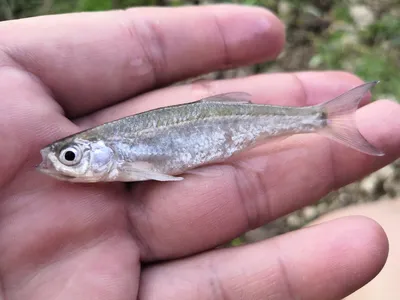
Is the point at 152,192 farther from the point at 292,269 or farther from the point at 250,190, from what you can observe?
the point at 292,269

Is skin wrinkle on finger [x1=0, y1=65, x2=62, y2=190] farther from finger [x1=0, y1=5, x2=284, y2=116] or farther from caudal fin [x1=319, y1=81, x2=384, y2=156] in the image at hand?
caudal fin [x1=319, y1=81, x2=384, y2=156]

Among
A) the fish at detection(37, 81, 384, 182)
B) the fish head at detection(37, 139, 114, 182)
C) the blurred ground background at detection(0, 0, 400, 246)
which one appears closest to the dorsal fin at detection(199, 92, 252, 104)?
the fish at detection(37, 81, 384, 182)

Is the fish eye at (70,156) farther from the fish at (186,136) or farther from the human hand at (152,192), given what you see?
the human hand at (152,192)

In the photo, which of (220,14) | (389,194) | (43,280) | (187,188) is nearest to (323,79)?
(220,14)

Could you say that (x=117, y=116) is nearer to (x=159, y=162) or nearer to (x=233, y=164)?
(x=159, y=162)

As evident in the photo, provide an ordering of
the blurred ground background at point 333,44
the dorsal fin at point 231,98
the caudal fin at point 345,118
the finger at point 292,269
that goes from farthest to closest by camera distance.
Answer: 1. the blurred ground background at point 333,44
2. the dorsal fin at point 231,98
3. the caudal fin at point 345,118
4. the finger at point 292,269

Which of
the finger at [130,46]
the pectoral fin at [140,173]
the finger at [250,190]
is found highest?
the finger at [130,46]

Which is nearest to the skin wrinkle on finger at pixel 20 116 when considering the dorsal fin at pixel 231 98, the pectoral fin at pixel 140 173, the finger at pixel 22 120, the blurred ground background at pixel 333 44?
the finger at pixel 22 120

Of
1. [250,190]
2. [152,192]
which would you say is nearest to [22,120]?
[152,192]
